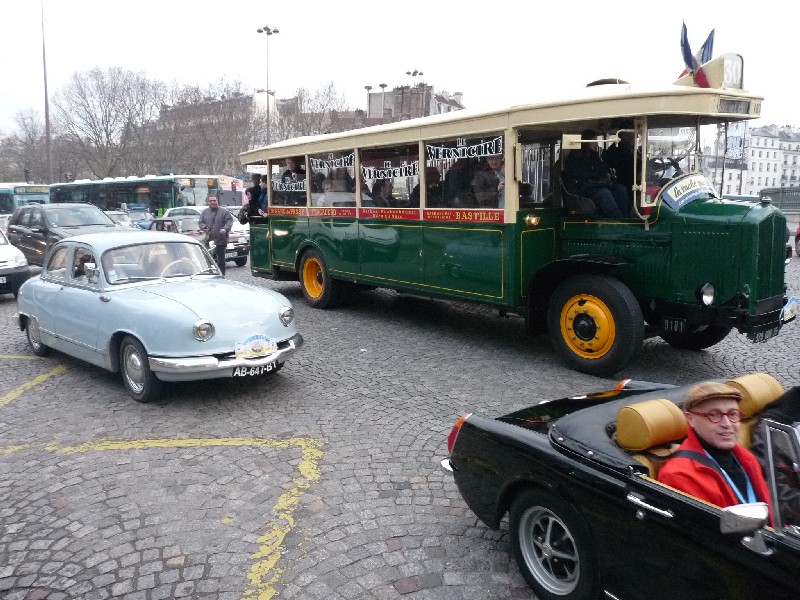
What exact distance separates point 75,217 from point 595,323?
12.3 meters

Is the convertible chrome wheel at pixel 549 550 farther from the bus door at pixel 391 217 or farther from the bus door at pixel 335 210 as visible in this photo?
the bus door at pixel 335 210

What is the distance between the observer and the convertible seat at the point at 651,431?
279 centimetres

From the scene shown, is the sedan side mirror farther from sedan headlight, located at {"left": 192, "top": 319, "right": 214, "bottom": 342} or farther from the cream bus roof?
the cream bus roof

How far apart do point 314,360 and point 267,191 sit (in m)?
A: 5.08

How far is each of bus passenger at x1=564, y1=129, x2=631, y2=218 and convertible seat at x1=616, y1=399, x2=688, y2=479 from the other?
4234mm

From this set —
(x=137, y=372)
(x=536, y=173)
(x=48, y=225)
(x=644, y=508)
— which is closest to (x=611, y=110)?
(x=536, y=173)

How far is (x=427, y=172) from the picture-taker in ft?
27.5

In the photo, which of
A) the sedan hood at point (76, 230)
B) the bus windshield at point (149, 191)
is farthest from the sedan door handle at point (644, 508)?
the bus windshield at point (149, 191)

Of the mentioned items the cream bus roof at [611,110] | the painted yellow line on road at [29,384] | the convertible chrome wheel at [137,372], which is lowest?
the painted yellow line on road at [29,384]

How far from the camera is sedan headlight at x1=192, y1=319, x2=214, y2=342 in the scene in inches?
224

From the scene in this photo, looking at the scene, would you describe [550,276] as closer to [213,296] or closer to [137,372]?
[213,296]

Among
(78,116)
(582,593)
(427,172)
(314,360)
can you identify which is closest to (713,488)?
(582,593)

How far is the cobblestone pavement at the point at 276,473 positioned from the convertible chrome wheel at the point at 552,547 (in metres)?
0.17

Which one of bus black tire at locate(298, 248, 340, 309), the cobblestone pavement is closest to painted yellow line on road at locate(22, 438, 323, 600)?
the cobblestone pavement
